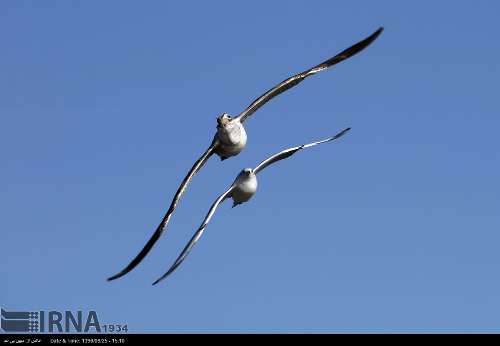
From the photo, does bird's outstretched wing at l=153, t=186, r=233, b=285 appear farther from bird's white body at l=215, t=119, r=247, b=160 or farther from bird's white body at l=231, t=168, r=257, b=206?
bird's white body at l=215, t=119, r=247, b=160

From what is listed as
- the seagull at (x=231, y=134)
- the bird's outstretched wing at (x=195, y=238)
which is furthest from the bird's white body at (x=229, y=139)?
the bird's outstretched wing at (x=195, y=238)

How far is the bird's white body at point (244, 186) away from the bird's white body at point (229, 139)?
1.03 metres

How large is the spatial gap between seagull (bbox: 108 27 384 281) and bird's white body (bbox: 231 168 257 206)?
1.16m

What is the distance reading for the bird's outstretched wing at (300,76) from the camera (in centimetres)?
4828

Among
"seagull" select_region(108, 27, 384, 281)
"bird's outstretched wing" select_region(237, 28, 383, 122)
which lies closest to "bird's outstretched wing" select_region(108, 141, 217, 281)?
"seagull" select_region(108, 27, 384, 281)

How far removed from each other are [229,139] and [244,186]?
182 cm

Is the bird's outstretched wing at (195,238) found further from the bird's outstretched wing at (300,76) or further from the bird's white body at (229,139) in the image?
the bird's outstretched wing at (300,76)

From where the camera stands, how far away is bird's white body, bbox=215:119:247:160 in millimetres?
47031

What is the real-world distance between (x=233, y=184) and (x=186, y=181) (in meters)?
1.75

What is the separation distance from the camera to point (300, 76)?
49812 mm
